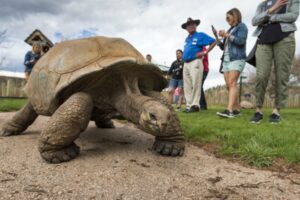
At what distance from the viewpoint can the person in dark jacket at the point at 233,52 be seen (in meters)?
5.59

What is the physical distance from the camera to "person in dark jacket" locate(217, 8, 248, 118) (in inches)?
220

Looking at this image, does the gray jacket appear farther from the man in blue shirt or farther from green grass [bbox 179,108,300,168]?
the man in blue shirt

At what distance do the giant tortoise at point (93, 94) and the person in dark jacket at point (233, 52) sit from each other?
7.03ft

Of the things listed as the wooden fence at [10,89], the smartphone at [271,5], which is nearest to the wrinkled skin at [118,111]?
the smartphone at [271,5]

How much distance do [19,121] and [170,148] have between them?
246 centimetres

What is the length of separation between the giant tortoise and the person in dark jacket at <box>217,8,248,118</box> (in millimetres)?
2143

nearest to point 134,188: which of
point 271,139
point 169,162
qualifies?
point 169,162

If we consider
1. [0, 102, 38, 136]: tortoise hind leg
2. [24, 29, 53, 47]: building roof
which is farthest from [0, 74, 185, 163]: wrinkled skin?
[24, 29, 53, 47]: building roof

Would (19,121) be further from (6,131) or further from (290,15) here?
(290,15)

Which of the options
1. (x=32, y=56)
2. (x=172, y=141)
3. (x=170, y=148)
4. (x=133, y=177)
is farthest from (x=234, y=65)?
(x=32, y=56)

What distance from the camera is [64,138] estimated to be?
114 inches

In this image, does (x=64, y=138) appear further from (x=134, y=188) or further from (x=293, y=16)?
(x=293, y=16)

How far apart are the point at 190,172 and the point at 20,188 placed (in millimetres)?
1434

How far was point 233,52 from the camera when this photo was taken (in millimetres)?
5656
